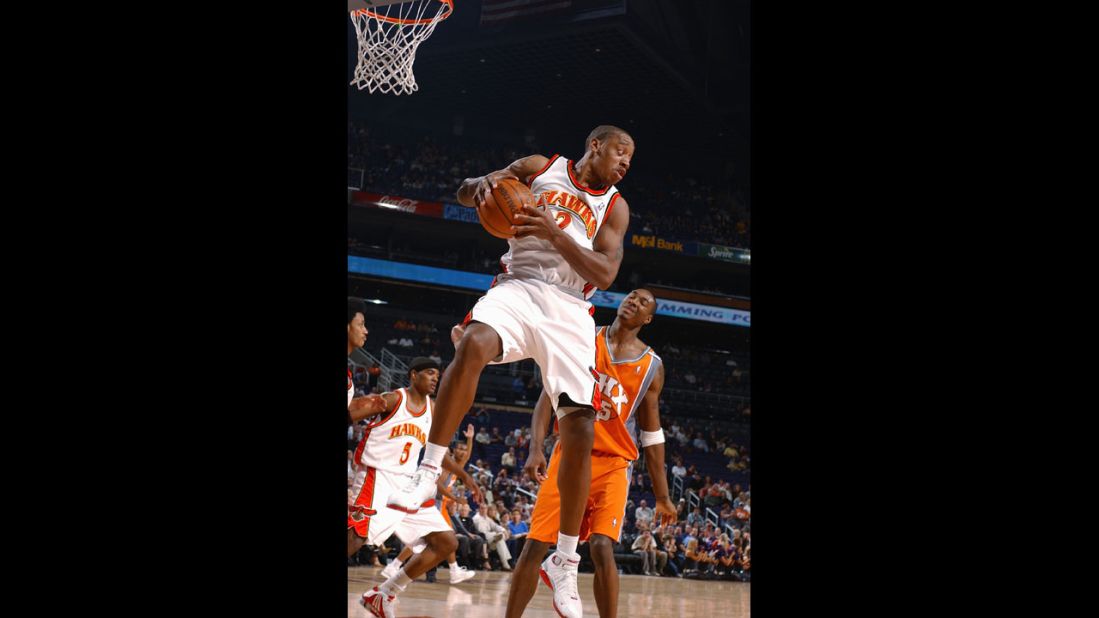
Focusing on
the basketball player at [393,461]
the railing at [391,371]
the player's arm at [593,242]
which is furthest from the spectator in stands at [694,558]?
the player's arm at [593,242]

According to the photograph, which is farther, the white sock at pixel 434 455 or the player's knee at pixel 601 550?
the player's knee at pixel 601 550

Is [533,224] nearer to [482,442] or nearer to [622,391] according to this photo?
[622,391]

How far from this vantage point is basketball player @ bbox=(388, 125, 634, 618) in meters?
3.71

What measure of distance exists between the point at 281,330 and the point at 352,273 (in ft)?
61.6

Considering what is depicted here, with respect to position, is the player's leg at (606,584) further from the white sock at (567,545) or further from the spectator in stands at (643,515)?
the spectator in stands at (643,515)

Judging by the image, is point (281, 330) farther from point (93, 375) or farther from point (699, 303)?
point (699, 303)

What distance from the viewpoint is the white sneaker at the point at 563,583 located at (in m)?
3.94

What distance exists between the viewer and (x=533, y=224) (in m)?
3.70

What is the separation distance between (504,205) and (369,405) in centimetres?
265

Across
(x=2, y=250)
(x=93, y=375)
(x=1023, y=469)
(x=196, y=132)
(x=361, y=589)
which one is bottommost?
(x=361, y=589)

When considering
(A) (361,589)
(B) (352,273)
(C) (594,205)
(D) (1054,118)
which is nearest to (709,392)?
(B) (352,273)

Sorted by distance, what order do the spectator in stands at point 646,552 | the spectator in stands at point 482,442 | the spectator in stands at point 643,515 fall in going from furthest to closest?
the spectator in stands at point 482,442
the spectator in stands at point 643,515
the spectator in stands at point 646,552

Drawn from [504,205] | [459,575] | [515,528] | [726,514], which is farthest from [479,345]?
[726,514]

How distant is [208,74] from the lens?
2.25 metres
